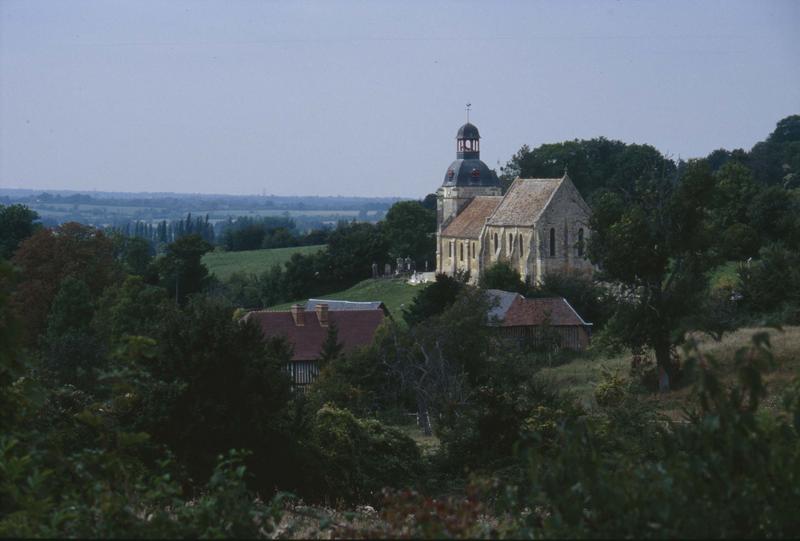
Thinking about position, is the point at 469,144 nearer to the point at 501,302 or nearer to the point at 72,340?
the point at 501,302

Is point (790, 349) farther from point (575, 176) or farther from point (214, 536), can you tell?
point (575, 176)

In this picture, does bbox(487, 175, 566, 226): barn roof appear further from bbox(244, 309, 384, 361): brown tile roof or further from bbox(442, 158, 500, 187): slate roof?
bbox(244, 309, 384, 361): brown tile roof

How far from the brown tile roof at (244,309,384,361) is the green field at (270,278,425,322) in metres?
18.0

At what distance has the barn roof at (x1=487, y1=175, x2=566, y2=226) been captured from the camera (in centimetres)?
6706

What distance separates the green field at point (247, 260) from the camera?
3622 inches

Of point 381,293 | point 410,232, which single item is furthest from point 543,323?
point 410,232

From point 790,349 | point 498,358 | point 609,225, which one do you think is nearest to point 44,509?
point 790,349

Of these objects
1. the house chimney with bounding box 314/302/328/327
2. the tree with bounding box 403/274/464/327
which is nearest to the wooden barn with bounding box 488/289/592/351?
the tree with bounding box 403/274/464/327

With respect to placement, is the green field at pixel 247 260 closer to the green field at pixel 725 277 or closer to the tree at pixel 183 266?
the tree at pixel 183 266

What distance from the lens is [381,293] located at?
7006 cm

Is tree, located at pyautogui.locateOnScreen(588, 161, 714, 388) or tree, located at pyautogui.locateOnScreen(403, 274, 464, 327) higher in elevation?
tree, located at pyautogui.locateOnScreen(588, 161, 714, 388)

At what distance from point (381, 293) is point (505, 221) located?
874 centimetres

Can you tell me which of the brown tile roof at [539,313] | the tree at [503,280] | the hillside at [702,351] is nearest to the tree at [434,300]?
the brown tile roof at [539,313]

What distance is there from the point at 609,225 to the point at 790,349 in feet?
19.1
